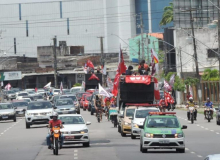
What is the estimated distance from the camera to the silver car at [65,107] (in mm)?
52375

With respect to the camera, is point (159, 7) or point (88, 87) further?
point (159, 7)

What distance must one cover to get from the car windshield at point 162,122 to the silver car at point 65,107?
88.3 ft

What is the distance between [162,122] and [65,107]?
91.7ft

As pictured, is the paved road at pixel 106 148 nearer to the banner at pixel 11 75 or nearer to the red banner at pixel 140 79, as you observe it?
the red banner at pixel 140 79

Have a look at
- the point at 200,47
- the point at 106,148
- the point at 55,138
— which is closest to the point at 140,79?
the point at 106,148

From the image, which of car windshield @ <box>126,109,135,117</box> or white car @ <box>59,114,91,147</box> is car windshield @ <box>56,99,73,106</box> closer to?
car windshield @ <box>126,109,135,117</box>

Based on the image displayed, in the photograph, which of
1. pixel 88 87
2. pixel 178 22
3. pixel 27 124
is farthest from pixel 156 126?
pixel 178 22

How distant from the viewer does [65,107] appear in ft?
174

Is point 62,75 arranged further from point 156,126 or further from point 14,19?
A: point 156,126

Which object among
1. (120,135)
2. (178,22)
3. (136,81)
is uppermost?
(178,22)

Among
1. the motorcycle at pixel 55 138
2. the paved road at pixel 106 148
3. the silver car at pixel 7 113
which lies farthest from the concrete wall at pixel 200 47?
the motorcycle at pixel 55 138

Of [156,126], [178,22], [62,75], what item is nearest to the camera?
[156,126]

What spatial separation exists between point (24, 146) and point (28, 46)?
108 m

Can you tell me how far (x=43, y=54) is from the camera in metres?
133
